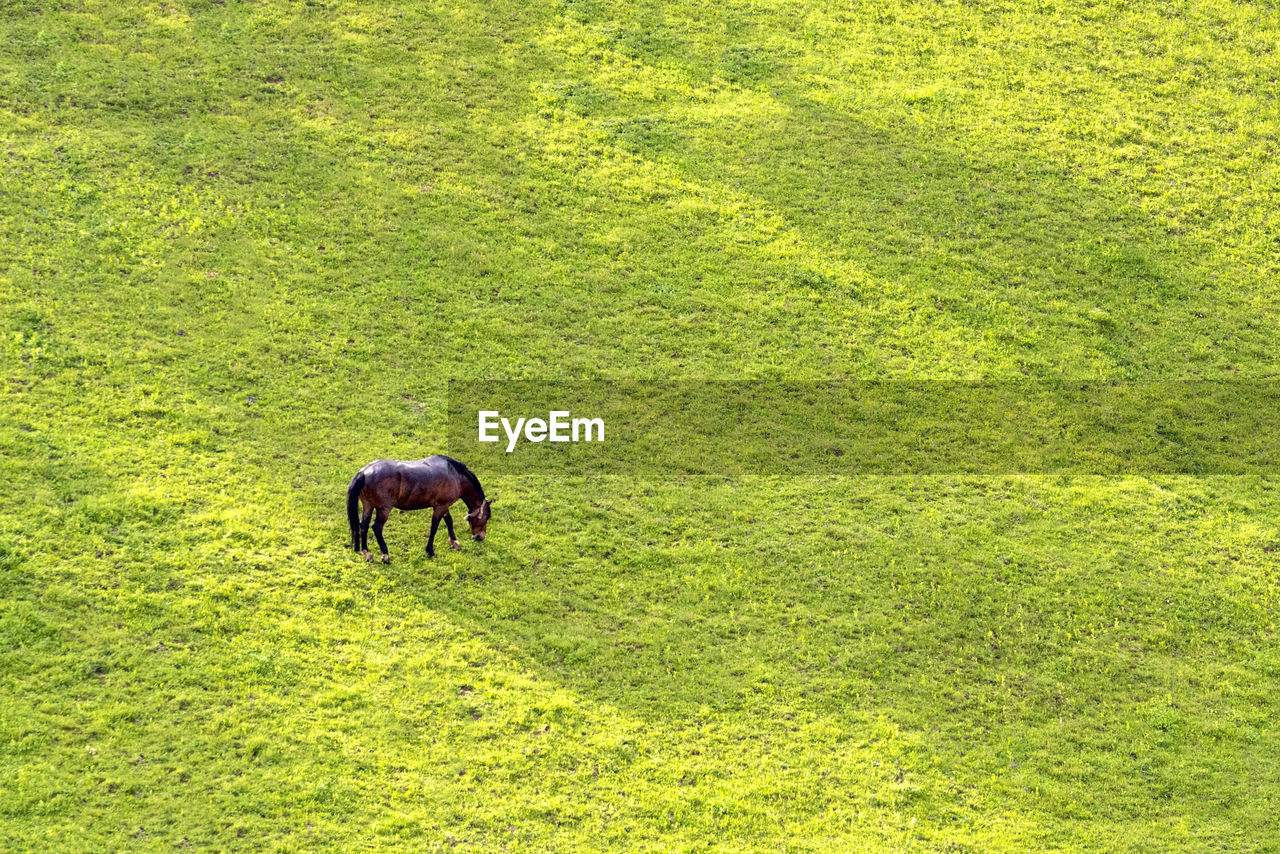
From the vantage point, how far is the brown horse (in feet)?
64.4

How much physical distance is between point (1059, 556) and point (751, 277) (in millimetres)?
9737

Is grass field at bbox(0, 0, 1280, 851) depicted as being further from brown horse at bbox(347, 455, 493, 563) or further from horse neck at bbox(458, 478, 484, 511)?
horse neck at bbox(458, 478, 484, 511)

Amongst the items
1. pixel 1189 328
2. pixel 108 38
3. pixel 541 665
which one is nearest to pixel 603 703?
pixel 541 665

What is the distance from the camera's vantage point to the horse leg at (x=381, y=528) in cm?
1995

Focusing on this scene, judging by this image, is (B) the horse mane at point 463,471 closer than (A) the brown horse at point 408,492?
No

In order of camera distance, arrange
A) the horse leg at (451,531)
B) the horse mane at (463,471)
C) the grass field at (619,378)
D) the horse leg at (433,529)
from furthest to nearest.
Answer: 1. the horse leg at (451,531)
2. the horse leg at (433,529)
3. the horse mane at (463,471)
4. the grass field at (619,378)

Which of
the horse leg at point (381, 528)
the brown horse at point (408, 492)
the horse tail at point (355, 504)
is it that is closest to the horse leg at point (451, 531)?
the brown horse at point (408, 492)

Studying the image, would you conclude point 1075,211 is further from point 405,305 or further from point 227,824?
point 227,824

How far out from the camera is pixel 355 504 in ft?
64.5

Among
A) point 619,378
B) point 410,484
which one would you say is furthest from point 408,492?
point 619,378

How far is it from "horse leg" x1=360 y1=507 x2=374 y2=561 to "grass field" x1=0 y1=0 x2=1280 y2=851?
0.28 m

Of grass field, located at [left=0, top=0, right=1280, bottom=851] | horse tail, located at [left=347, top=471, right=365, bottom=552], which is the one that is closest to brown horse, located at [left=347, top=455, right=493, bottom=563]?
horse tail, located at [left=347, top=471, right=365, bottom=552]

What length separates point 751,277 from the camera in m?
27.3

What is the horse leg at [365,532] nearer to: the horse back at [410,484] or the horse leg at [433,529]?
the horse back at [410,484]
